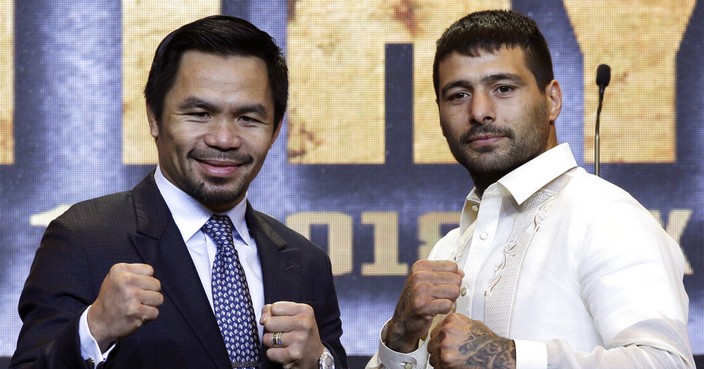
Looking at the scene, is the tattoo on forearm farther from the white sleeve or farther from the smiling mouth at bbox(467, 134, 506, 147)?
the smiling mouth at bbox(467, 134, 506, 147)

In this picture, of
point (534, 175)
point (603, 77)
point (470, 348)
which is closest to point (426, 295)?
point (470, 348)

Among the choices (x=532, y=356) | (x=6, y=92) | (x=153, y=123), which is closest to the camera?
(x=532, y=356)

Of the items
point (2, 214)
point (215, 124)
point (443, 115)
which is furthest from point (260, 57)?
point (2, 214)

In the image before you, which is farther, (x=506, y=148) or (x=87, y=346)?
(x=506, y=148)

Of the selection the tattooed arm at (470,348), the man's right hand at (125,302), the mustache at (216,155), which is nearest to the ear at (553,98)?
the tattooed arm at (470,348)

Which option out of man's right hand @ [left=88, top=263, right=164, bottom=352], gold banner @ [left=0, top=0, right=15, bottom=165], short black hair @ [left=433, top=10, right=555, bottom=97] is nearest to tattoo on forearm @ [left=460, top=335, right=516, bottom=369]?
man's right hand @ [left=88, top=263, right=164, bottom=352]

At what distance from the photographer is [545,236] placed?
2229mm

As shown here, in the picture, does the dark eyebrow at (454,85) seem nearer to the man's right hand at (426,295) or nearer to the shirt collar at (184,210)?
the man's right hand at (426,295)

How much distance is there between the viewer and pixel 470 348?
2.03 metres

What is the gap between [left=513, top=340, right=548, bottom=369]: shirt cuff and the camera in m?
1.99

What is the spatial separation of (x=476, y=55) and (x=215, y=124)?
644 mm

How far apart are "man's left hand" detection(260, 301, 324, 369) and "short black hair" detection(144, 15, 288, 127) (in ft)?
1.83

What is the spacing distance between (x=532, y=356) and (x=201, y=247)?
2.69 ft

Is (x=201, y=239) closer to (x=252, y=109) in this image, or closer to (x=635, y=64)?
(x=252, y=109)
